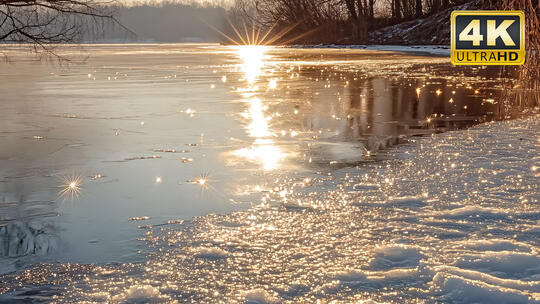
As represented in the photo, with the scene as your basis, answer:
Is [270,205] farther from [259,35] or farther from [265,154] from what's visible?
[259,35]

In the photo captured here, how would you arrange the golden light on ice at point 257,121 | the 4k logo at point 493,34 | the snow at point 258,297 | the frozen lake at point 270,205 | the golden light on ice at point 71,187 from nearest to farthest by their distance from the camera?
the snow at point 258,297, the frozen lake at point 270,205, the golden light on ice at point 71,187, the 4k logo at point 493,34, the golden light on ice at point 257,121

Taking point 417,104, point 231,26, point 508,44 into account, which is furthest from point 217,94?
point 231,26

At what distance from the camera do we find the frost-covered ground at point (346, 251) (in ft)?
10.4

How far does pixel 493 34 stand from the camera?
782 centimetres

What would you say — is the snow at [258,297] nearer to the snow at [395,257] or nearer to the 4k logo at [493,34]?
the snow at [395,257]

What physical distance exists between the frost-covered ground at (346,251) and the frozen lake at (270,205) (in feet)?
0.05

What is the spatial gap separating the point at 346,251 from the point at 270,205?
1.11 meters

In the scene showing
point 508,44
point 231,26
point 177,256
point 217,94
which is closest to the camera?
point 177,256

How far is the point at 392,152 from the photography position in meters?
6.76

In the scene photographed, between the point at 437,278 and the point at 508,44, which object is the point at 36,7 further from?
the point at 437,278

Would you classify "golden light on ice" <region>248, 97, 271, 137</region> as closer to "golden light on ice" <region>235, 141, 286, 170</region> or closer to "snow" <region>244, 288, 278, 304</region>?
"golden light on ice" <region>235, 141, 286, 170</region>

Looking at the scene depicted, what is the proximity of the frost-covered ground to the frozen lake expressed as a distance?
0.05ft

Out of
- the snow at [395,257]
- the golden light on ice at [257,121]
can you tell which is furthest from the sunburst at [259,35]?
the snow at [395,257]

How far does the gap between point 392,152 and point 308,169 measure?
1297 millimetres
